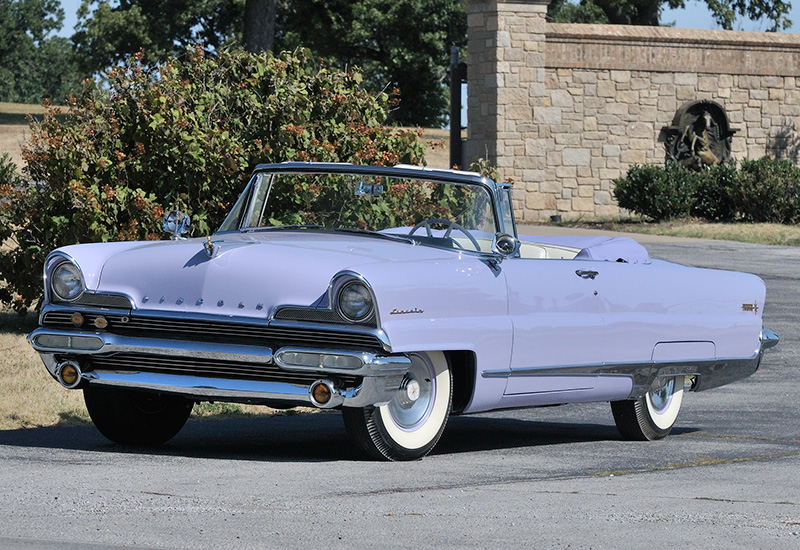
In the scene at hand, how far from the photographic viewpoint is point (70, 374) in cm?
696

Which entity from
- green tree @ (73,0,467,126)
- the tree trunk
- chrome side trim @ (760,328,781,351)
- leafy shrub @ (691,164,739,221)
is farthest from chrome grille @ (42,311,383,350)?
green tree @ (73,0,467,126)

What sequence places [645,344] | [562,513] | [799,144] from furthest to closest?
[799,144]
[645,344]
[562,513]

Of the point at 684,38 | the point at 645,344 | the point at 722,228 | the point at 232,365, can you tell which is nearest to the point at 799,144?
the point at 684,38

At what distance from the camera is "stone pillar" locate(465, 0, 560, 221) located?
98.3ft

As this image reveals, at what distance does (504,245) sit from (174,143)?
610 centimetres

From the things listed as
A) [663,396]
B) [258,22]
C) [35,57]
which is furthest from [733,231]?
[35,57]

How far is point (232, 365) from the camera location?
659 cm

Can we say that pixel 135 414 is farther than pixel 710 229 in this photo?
No

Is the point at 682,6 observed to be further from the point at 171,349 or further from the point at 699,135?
the point at 171,349

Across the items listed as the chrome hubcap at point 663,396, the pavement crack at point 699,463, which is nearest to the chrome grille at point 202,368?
the pavement crack at point 699,463

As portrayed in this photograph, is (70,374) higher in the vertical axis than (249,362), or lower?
lower

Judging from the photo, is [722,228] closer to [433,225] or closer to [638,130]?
[638,130]

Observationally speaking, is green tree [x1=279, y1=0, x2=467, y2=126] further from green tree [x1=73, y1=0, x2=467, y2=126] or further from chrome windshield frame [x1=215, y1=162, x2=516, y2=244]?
chrome windshield frame [x1=215, y1=162, x2=516, y2=244]

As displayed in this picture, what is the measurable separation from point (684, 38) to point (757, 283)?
23.6 m
